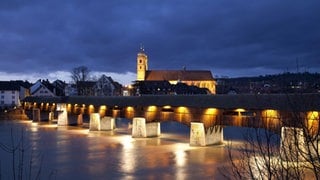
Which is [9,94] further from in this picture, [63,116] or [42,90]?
[63,116]

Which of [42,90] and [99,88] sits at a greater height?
[99,88]

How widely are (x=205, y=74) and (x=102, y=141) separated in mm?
82868

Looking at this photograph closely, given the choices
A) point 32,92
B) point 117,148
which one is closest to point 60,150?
point 117,148

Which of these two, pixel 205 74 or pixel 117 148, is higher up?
pixel 205 74

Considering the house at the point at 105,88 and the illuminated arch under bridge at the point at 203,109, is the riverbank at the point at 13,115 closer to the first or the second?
the house at the point at 105,88

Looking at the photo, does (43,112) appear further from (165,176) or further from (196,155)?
(165,176)

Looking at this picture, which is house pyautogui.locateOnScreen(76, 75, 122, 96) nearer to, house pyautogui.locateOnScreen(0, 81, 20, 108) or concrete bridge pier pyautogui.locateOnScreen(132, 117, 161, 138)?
house pyautogui.locateOnScreen(0, 81, 20, 108)

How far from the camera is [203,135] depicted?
35.0 m

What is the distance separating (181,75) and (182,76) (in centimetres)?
50

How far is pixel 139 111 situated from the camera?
4353cm

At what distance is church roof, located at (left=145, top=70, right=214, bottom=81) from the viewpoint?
119 m

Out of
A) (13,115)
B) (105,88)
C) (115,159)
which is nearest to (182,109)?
(115,159)

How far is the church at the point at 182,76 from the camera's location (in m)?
118

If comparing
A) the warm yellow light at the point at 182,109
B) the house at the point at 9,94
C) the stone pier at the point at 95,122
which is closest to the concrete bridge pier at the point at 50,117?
the stone pier at the point at 95,122
